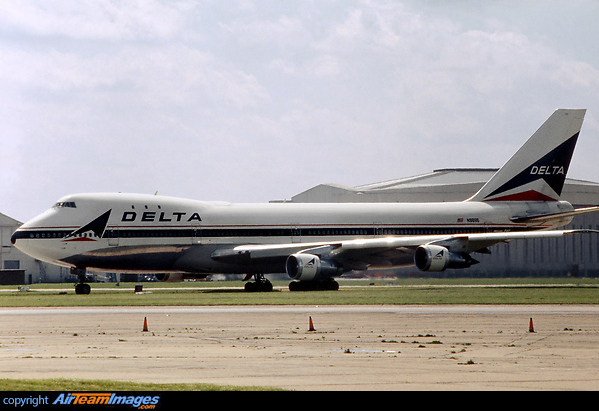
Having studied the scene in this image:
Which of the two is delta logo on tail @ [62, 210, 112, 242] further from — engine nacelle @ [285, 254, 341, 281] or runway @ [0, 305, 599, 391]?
runway @ [0, 305, 599, 391]

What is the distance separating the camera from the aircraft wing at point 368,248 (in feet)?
170

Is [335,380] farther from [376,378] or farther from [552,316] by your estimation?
[552,316]

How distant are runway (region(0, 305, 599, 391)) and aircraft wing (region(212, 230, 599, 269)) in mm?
17222

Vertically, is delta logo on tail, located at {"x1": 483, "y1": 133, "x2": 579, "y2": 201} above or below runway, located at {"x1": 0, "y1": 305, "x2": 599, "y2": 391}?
above

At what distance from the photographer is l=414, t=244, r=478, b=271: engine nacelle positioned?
164 feet

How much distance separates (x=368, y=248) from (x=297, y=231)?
16.9 feet

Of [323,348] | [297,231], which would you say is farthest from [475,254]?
[323,348]

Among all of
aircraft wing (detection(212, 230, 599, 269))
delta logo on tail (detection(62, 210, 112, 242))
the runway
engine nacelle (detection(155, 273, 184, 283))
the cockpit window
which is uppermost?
the cockpit window

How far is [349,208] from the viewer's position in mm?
57594

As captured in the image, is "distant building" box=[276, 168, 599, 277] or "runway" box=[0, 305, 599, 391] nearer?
"runway" box=[0, 305, 599, 391]

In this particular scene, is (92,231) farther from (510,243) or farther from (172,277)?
(510,243)

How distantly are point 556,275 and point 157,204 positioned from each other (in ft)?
102

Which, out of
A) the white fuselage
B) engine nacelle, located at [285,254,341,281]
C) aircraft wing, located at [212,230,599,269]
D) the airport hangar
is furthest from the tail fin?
engine nacelle, located at [285,254,341,281]
